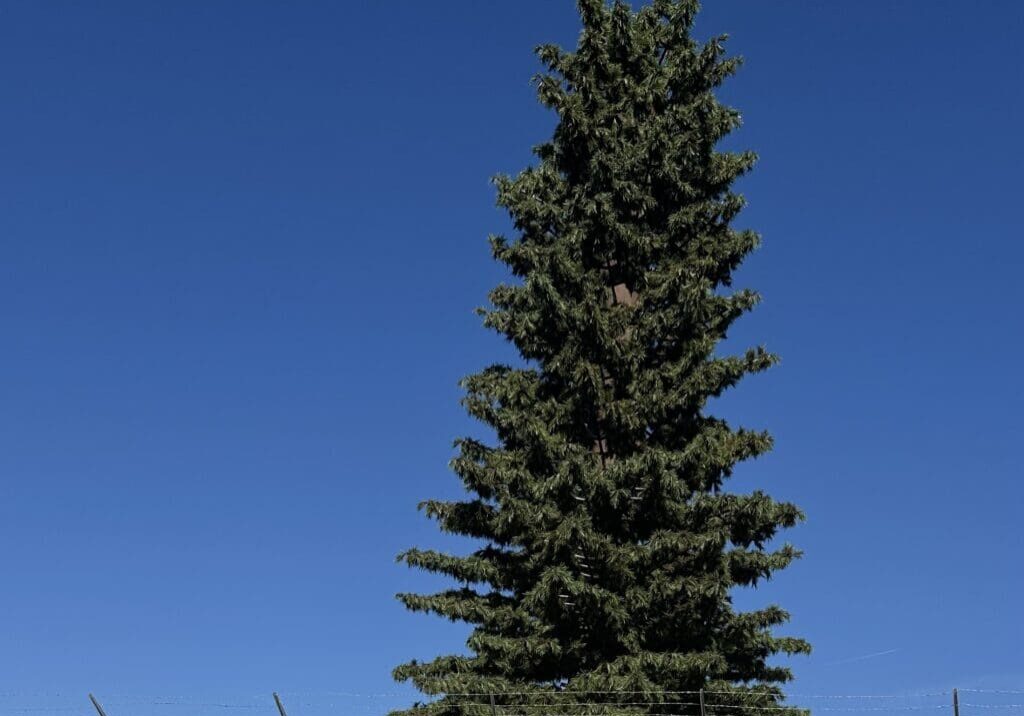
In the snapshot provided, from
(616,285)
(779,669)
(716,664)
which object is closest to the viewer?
(716,664)

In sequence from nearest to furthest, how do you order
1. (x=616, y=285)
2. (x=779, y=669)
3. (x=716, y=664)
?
(x=716, y=664) < (x=779, y=669) < (x=616, y=285)

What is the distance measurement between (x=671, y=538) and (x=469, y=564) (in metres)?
4.12

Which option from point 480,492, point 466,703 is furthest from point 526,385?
point 466,703

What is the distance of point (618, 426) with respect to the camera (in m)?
25.3

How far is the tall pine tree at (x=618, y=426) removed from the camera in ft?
78.1

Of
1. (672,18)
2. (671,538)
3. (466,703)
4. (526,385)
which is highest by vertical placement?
(672,18)

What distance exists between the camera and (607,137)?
27.3m

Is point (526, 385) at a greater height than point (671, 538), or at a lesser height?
greater

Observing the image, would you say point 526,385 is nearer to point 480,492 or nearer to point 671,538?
point 480,492

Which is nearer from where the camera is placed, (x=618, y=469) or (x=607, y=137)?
(x=618, y=469)

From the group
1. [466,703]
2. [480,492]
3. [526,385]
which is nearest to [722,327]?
[526,385]

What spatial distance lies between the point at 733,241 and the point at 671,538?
6.29 meters

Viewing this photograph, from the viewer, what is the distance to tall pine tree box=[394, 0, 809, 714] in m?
23.8

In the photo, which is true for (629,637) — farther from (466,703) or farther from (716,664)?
(466,703)
